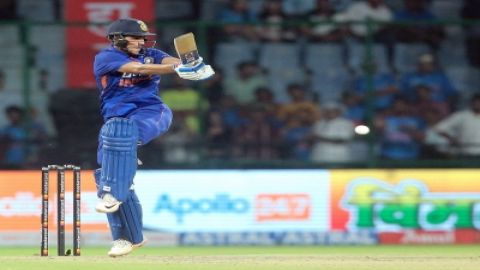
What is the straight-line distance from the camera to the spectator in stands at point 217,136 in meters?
16.4

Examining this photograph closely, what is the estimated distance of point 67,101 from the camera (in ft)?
53.7

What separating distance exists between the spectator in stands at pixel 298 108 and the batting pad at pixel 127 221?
18.4 feet

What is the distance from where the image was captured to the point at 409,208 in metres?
16.5

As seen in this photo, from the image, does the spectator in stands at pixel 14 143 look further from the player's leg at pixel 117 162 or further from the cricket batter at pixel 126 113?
the player's leg at pixel 117 162

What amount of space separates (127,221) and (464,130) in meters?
6.73

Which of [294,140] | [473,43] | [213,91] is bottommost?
[294,140]

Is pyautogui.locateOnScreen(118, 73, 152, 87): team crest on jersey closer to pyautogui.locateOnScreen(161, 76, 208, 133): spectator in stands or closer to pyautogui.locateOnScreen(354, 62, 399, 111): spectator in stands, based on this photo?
pyautogui.locateOnScreen(161, 76, 208, 133): spectator in stands

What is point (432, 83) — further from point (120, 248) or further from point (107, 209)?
point (107, 209)

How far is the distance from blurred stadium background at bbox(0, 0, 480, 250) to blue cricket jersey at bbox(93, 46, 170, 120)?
17.4 ft

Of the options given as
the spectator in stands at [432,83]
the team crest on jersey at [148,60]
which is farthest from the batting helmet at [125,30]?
the spectator in stands at [432,83]

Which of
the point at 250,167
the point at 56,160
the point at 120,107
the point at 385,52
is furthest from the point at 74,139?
the point at 120,107

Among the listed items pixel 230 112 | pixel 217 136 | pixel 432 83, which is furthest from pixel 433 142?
pixel 217 136

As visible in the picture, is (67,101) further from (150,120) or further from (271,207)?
(150,120)

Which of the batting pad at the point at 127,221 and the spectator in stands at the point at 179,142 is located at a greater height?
the batting pad at the point at 127,221
